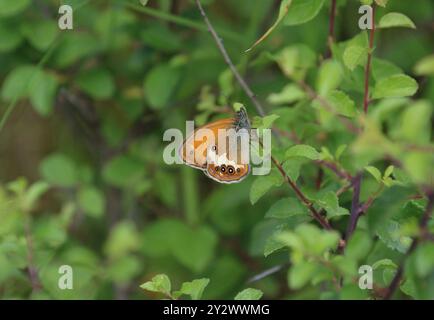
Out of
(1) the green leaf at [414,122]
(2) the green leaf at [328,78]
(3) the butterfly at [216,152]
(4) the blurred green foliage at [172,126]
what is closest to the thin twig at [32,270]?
(4) the blurred green foliage at [172,126]

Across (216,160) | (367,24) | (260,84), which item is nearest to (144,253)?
(260,84)

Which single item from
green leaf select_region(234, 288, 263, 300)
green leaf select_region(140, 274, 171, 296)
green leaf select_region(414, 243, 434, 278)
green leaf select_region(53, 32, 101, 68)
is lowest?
green leaf select_region(234, 288, 263, 300)

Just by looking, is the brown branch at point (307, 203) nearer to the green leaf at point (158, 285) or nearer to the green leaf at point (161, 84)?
the green leaf at point (158, 285)

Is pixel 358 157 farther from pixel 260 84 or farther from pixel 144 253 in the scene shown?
pixel 144 253

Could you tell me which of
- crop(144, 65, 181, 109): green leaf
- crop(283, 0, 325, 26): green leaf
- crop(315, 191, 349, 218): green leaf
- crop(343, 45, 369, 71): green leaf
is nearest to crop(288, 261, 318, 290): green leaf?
Answer: crop(315, 191, 349, 218): green leaf

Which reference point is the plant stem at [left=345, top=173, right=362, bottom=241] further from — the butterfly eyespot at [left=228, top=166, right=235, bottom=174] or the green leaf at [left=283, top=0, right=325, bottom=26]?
the green leaf at [left=283, top=0, right=325, bottom=26]

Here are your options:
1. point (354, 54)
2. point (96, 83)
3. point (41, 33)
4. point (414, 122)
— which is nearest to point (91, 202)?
point (96, 83)

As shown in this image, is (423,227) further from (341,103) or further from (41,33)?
(41,33)
